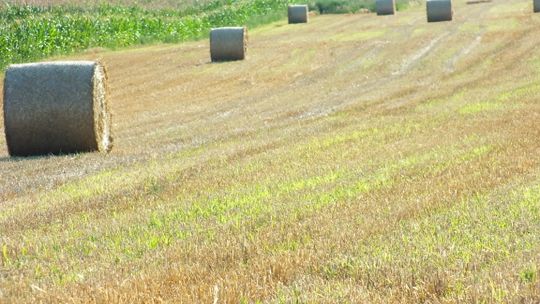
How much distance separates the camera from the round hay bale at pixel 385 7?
48500 mm

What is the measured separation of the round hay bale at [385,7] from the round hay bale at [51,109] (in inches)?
1437

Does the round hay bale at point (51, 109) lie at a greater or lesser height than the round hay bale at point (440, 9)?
greater

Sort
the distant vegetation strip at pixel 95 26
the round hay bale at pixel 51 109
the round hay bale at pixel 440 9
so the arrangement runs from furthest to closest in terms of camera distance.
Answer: the round hay bale at pixel 440 9 < the distant vegetation strip at pixel 95 26 < the round hay bale at pixel 51 109

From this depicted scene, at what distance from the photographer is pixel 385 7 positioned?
1919 inches

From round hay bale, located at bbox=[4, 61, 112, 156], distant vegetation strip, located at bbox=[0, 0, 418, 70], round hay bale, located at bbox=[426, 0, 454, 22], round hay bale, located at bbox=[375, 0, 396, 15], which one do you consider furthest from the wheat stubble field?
round hay bale, located at bbox=[375, 0, 396, 15]

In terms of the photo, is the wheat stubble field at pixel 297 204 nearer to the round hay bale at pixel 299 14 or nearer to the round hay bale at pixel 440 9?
the round hay bale at pixel 440 9

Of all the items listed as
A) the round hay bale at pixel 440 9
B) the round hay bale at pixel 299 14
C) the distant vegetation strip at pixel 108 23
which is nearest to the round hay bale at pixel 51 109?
the distant vegetation strip at pixel 108 23

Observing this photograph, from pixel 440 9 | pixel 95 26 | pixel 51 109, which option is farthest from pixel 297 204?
pixel 440 9

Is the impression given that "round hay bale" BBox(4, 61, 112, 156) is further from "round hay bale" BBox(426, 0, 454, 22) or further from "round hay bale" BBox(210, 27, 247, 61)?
"round hay bale" BBox(426, 0, 454, 22)

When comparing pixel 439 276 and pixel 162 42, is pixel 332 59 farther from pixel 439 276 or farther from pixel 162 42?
pixel 439 276

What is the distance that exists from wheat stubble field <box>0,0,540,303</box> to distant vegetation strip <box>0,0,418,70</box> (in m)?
15.9

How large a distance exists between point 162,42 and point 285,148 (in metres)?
30.5

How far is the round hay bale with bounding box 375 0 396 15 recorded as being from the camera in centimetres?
4850

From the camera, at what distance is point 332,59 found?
29.8 metres
